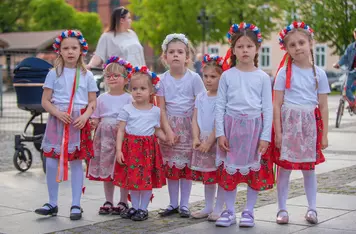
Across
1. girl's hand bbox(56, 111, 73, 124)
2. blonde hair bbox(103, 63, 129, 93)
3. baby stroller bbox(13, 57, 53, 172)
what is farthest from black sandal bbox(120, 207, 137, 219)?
baby stroller bbox(13, 57, 53, 172)

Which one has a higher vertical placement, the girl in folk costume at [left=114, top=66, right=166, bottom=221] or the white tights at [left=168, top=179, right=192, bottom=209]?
the girl in folk costume at [left=114, top=66, right=166, bottom=221]

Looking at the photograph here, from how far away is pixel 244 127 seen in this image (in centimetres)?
611

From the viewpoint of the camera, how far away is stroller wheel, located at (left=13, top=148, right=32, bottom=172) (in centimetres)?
970

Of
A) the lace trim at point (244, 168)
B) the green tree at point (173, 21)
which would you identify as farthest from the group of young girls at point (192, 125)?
the green tree at point (173, 21)

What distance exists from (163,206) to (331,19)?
1108 inches

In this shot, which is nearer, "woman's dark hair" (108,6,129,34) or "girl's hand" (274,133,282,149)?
"girl's hand" (274,133,282,149)

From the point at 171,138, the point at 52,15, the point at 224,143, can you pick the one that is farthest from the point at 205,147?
the point at 52,15

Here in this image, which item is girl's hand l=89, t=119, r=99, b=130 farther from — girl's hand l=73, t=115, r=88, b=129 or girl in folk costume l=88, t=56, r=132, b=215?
girl's hand l=73, t=115, r=88, b=129

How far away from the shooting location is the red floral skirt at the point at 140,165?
21.0 ft

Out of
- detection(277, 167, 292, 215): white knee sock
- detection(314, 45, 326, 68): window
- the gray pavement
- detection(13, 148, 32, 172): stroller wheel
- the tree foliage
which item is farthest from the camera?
the tree foliage


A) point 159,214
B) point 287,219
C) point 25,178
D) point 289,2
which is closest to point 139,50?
point 25,178

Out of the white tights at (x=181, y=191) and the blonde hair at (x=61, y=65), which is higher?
the blonde hair at (x=61, y=65)

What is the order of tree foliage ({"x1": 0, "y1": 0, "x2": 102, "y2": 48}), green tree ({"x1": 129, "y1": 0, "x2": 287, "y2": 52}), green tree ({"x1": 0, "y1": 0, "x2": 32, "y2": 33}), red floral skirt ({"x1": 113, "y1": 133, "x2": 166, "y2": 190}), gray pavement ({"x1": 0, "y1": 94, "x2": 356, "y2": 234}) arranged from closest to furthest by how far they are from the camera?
gray pavement ({"x1": 0, "y1": 94, "x2": 356, "y2": 234}) < red floral skirt ({"x1": 113, "y1": 133, "x2": 166, "y2": 190}) < green tree ({"x1": 129, "y1": 0, "x2": 287, "y2": 52}) < green tree ({"x1": 0, "y1": 0, "x2": 32, "y2": 33}) < tree foliage ({"x1": 0, "y1": 0, "x2": 102, "y2": 48})

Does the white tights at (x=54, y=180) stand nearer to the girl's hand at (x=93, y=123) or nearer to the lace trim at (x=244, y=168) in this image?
the girl's hand at (x=93, y=123)
